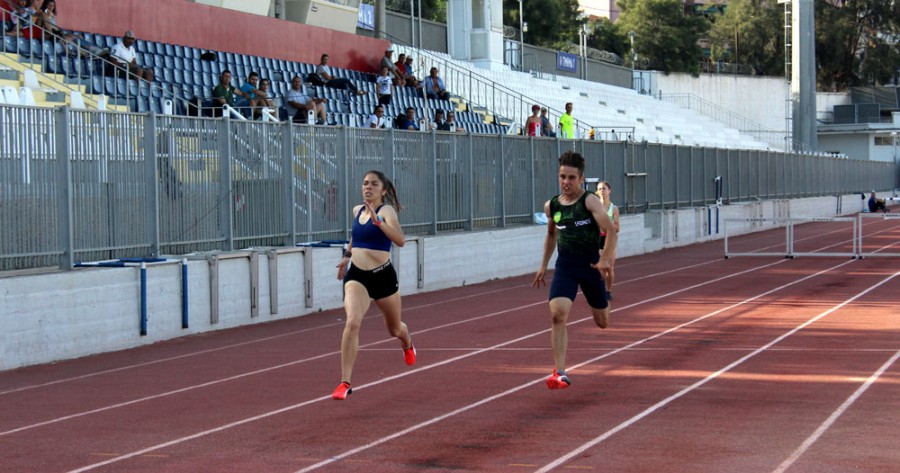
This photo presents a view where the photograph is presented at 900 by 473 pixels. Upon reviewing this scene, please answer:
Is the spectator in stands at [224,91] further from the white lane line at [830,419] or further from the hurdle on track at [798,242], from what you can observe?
the white lane line at [830,419]

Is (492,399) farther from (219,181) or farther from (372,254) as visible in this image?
(219,181)

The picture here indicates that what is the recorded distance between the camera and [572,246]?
1123cm

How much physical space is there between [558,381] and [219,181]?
7.93 meters

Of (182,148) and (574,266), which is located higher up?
(182,148)

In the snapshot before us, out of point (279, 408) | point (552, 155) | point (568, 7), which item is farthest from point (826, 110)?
point (279, 408)

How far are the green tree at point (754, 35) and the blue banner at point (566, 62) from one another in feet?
134

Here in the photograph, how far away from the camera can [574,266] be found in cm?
1125

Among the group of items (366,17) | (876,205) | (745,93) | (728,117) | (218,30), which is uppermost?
(366,17)

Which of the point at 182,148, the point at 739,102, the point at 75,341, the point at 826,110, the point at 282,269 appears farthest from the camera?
the point at 826,110

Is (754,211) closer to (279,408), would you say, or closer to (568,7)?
(279,408)

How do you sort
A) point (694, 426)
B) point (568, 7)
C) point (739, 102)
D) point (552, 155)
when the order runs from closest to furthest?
point (694, 426) → point (552, 155) → point (739, 102) → point (568, 7)

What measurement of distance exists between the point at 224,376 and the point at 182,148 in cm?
485

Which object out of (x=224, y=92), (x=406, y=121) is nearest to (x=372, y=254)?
(x=224, y=92)

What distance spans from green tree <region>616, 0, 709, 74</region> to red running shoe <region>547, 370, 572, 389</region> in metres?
76.1
